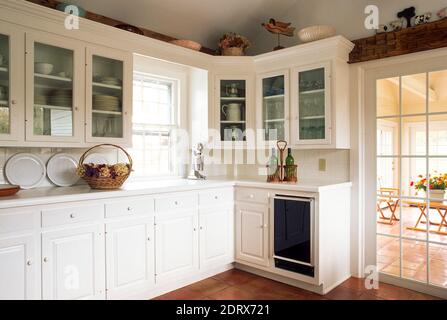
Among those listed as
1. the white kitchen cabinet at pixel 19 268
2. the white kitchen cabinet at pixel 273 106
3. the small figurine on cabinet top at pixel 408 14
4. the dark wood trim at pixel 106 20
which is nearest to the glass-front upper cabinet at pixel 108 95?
the dark wood trim at pixel 106 20

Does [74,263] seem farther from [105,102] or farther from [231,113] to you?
[231,113]

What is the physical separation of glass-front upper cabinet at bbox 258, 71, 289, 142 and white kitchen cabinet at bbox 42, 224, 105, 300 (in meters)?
1.96

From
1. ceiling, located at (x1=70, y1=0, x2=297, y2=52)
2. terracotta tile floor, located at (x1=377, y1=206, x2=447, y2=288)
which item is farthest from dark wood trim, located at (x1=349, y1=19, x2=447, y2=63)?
terracotta tile floor, located at (x1=377, y1=206, x2=447, y2=288)

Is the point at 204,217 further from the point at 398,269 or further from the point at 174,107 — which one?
the point at 398,269

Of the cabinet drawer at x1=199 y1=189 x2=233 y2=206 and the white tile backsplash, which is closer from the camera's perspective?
the cabinet drawer at x1=199 y1=189 x2=233 y2=206

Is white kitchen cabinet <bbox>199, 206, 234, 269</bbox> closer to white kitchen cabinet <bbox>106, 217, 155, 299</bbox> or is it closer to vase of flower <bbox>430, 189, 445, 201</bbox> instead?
white kitchen cabinet <bbox>106, 217, 155, 299</bbox>

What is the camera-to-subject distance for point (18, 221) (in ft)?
6.46

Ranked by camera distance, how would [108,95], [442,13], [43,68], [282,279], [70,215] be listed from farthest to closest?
[282,279] < [108,95] < [442,13] < [43,68] < [70,215]

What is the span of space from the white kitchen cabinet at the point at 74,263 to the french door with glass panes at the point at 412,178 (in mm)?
2484

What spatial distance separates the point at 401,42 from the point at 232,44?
65.9 inches

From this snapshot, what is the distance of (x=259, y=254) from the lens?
3.15 m

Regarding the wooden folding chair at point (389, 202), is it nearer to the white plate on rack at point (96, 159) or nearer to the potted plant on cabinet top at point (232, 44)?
the potted plant on cabinet top at point (232, 44)

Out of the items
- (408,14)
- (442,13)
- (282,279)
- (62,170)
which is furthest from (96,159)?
(442,13)

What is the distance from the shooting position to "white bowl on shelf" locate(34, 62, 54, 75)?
238 cm
